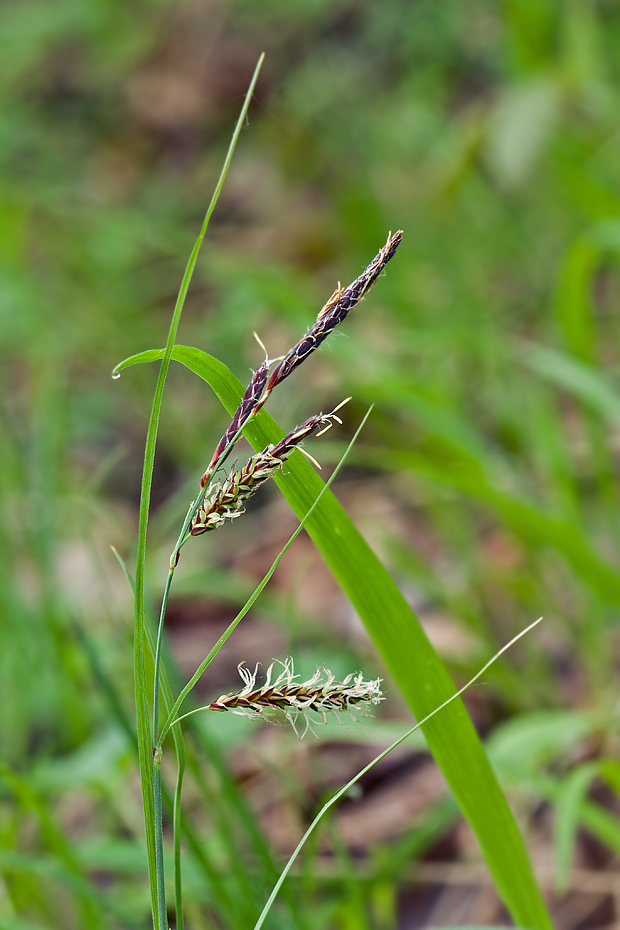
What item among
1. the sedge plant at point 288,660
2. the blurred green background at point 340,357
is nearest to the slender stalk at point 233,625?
the sedge plant at point 288,660

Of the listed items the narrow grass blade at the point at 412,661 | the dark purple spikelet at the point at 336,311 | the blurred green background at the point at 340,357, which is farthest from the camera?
the blurred green background at the point at 340,357

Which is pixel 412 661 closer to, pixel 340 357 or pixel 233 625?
pixel 233 625

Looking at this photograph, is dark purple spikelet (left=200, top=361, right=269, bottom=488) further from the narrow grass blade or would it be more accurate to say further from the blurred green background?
the blurred green background

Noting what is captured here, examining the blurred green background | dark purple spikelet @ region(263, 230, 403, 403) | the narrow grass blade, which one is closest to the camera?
dark purple spikelet @ region(263, 230, 403, 403)

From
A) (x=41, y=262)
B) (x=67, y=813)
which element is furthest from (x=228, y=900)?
(x=41, y=262)

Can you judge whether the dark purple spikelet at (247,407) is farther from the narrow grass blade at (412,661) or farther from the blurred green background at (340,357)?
the blurred green background at (340,357)

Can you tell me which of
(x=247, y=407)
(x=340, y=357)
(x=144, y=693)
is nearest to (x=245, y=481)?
(x=247, y=407)

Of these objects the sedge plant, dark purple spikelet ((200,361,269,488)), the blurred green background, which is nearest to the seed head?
the sedge plant
